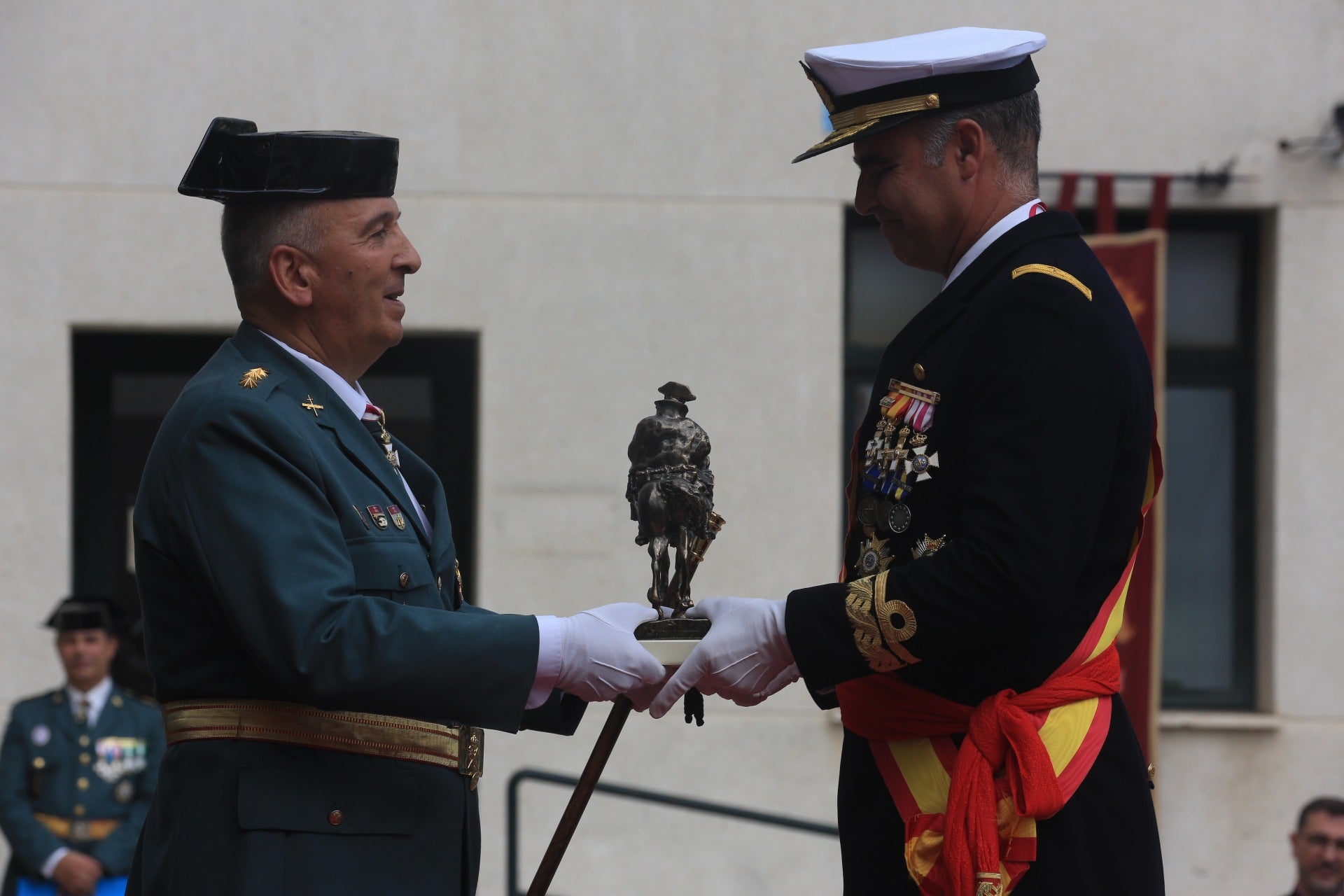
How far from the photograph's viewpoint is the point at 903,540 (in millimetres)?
2781

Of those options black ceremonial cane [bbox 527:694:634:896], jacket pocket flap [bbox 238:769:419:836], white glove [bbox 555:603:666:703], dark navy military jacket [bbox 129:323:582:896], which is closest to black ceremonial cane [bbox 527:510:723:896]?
black ceremonial cane [bbox 527:694:634:896]

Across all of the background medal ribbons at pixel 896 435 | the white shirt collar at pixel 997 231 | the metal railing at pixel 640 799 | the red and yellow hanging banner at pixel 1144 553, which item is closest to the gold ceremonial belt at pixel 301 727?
the background medal ribbons at pixel 896 435

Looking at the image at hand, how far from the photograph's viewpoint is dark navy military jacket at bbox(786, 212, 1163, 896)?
2557mm

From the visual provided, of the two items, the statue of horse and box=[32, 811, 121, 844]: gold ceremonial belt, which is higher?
the statue of horse

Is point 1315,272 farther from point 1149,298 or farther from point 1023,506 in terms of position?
point 1023,506

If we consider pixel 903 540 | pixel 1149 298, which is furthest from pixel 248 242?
pixel 1149 298

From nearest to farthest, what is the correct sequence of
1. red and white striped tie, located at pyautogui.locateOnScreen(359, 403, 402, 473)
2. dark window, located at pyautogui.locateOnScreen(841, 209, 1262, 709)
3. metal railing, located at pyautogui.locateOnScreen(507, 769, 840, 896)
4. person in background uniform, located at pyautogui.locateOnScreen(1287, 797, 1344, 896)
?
red and white striped tie, located at pyautogui.locateOnScreen(359, 403, 402, 473) → person in background uniform, located at pyautogui.locateOnScreen(1287, 797, 1344, 896) → metal railing, located at pyautogui.locateOnScreen(507, 769, 840, 896) → dark window, located at pyautogui.locateOnScreen(841, 209, 1262, 709)

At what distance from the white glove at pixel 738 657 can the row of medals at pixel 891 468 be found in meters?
0.19

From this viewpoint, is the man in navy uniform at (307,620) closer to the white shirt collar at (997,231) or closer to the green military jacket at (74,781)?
the white shirt collar at (997,231)

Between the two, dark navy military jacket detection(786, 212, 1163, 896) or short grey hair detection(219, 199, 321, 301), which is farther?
short grey hair detection(219, 199, 321, 301)

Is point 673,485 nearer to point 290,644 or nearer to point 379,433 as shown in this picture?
point 379,433

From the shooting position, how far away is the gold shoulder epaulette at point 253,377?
2.75m

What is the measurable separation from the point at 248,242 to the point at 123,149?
4.34 metres

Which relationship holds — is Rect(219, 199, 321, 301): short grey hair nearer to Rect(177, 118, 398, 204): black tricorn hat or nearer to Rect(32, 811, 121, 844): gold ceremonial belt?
Rect(177, 118, 398, 204): black tricorn hat
